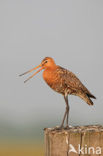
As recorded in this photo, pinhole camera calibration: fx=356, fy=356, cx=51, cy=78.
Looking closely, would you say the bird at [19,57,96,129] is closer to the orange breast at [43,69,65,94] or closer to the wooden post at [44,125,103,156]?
the orange breast at [43,69,65,94]

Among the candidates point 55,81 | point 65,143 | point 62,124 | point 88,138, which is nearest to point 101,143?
point 88,138

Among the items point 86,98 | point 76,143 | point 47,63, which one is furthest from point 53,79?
point 76,143

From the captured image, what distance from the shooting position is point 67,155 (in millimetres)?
6191

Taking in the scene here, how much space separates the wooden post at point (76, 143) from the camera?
619 centimetres

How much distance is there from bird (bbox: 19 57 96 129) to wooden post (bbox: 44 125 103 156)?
214 centimetres

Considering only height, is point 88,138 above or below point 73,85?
below

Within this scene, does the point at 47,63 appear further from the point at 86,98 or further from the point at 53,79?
the point at 86,98

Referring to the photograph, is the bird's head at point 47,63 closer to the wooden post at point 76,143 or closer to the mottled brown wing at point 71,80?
the mottled brown wing at point 71,80

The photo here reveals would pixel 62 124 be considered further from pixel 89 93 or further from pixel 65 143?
pixel 65 143

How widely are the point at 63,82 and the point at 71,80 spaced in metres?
0.27

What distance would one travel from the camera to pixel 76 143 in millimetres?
6223

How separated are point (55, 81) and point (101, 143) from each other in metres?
2.96

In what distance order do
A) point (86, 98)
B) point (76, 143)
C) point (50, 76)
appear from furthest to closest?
point (86, 98), point (50, 76), point (76, 143)

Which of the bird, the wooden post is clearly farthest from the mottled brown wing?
the wooden post
